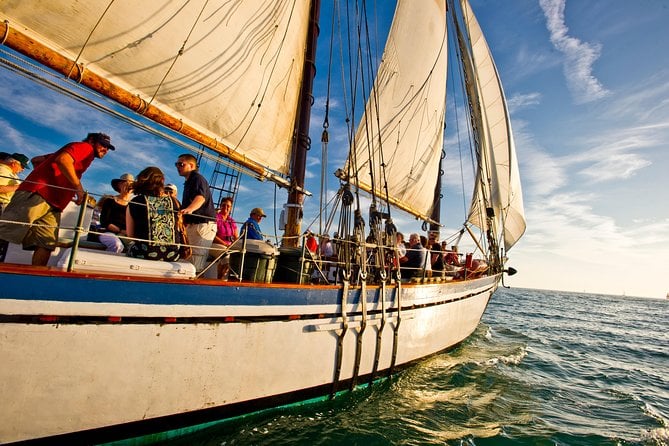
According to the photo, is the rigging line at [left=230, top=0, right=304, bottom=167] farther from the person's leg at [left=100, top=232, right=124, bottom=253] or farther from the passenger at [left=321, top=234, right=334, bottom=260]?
the person's leg at [left=100, top=232, right=124, bottom=253]

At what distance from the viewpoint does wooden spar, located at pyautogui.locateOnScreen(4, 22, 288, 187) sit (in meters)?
3.66

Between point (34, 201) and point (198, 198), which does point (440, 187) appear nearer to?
point (198, 198)

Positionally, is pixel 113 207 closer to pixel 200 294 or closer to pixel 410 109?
pixel 200 294

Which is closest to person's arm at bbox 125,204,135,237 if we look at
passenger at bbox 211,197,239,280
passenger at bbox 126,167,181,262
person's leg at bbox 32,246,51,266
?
passenger at bbox 126,167,181,262

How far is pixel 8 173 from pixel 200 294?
8.70 feet

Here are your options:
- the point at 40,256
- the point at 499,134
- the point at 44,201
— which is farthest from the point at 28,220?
the point at 499,134

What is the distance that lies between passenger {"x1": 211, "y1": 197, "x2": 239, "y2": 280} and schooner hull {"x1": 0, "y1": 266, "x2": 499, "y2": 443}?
935mm

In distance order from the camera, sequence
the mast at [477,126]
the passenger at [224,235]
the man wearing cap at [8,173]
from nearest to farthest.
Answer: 1. the man wearing cap at [8,173]
2. the passenger at [224,235]
3. the mast at [477,126]

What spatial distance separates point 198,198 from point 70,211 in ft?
4.99

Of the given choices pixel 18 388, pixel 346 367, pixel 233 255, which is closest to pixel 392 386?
pixel 346 367

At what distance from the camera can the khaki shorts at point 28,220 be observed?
2.88m

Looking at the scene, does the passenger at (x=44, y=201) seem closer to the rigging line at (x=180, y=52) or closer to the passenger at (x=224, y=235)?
the passenger at (x=224, y=235)

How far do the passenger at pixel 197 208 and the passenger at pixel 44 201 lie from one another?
1006 mm

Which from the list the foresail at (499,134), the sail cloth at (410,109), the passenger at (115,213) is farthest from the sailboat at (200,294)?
the foresail at (499,134)
